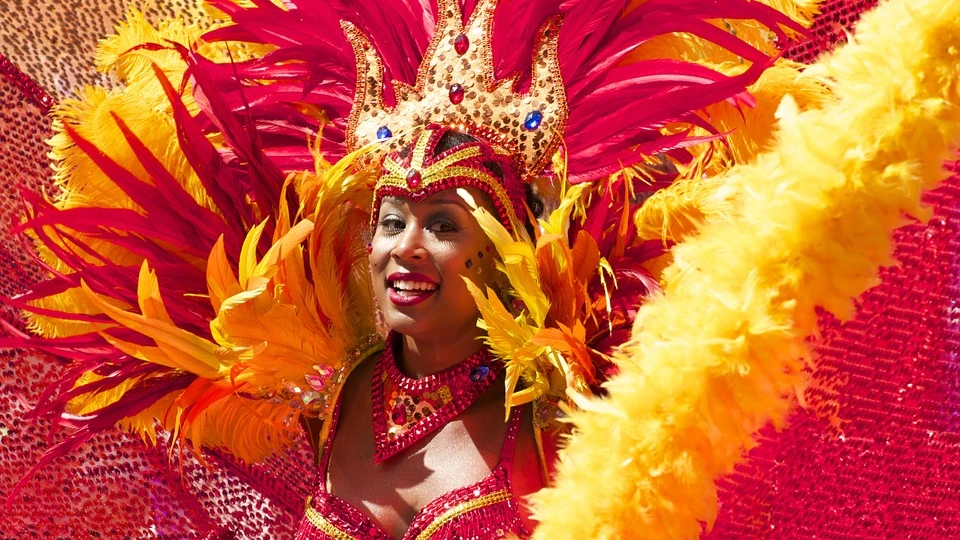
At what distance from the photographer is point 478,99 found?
1.99m

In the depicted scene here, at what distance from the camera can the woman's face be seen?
6.15ft

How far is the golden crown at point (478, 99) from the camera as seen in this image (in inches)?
78.3

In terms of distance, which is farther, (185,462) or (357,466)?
(185,462)

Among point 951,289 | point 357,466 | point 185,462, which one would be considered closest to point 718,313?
point 951,289

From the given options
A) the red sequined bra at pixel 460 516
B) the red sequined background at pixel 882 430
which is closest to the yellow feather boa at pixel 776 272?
the red sequined background at pixel 882 430

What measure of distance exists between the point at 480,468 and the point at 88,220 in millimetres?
802

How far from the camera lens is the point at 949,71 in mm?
1242

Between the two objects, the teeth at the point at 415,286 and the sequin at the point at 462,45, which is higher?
Answer: the sequin at the point at 462,45

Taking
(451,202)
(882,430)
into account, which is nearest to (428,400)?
(451,202)

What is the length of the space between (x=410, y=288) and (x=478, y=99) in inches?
13.3

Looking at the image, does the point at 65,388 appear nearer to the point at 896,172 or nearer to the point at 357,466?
the point at 357,466

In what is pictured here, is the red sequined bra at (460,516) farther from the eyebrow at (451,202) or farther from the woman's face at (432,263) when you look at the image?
the eyebrow at (451,202)

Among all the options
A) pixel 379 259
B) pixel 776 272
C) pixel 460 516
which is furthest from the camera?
pixel 379 259

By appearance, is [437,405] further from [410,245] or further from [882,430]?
[882,430]
